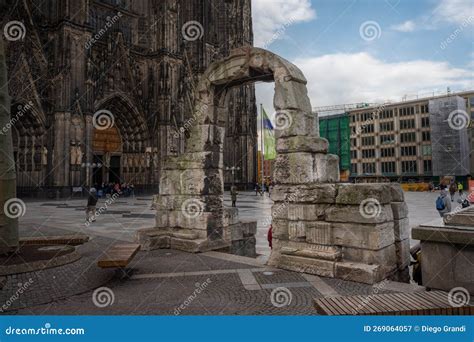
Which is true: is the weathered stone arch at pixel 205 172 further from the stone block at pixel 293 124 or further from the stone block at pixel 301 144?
the stone block at pixel 301 144

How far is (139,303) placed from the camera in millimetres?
4406

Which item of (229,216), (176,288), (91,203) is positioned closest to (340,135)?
(91,203)

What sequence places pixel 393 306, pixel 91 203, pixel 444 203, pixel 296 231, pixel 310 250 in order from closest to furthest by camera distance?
1. pixel 393 306
2. pixel 310 250
3. pixel 296 231
4. pixel 444 203
5. pixel 91 203

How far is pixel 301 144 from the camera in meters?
6.33

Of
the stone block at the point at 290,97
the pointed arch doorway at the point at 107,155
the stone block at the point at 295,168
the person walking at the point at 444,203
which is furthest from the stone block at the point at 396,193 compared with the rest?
the pointed arch doorway at the point at 107,155

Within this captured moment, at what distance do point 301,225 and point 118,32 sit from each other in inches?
1229

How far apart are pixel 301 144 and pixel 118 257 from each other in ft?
12.3

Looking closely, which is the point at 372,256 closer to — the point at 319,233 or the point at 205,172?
the point at 319,233

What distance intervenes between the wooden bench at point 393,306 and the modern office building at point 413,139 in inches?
2135

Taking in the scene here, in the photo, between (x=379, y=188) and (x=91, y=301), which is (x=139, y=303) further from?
(x=379, y=188)

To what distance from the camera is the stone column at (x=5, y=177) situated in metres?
6.20

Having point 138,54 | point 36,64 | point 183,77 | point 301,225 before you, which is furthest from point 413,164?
point 301,225

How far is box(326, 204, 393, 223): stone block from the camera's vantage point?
5244mm

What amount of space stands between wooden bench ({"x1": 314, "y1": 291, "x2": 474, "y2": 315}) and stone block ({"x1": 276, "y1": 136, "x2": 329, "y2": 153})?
338 centimetres
